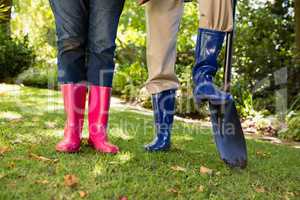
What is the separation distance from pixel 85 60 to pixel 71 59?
0.10 meters

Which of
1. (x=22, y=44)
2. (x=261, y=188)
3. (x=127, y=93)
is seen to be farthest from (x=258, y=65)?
(x=261, y=188)

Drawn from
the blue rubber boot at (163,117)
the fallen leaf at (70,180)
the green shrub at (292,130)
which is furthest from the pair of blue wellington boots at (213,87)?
the green shrub at (292,130)

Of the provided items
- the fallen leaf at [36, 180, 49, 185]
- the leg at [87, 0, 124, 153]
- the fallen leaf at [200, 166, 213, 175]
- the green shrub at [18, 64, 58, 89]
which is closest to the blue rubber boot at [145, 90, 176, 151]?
the leg at [87, 0, 124, 153]

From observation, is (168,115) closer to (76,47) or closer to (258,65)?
(76,47)

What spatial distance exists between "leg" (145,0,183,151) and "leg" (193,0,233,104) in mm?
298

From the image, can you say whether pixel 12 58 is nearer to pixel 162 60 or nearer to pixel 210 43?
pixel 162 60

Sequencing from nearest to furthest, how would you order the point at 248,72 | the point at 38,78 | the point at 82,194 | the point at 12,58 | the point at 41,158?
the point at 82,194 → the point at 41,158 → the point at 248,72 → the point at 12,58 → the point at 38,78

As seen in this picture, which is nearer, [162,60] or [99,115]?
[99,115]

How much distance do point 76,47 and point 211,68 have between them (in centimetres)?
71

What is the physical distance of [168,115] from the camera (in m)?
2.64

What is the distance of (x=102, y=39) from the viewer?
2.36 meters

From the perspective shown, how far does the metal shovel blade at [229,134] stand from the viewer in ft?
7.33

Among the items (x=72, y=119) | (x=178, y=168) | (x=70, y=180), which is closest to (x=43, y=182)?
(x=70, y=180)

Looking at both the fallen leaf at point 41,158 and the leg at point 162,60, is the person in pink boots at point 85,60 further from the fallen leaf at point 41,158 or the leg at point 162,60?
the leg at point 162,60
